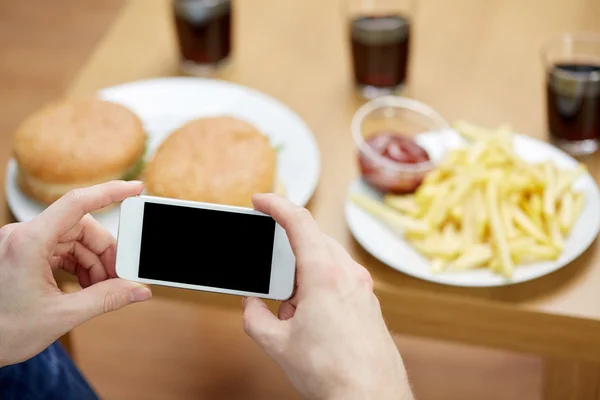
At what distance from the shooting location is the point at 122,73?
6.52 ft

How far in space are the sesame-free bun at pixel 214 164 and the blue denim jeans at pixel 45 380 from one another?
1.14ft

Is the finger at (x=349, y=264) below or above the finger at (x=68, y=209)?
below

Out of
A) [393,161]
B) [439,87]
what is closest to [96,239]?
[393,161]

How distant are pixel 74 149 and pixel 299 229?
0.71 meters

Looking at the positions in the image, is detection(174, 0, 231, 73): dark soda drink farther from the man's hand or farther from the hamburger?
the man's hand

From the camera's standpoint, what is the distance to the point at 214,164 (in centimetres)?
152

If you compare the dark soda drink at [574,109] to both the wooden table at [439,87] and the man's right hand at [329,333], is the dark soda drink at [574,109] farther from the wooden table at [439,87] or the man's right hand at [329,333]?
the man's right hand at [329,333]

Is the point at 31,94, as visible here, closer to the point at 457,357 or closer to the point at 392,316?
the point at 457,357

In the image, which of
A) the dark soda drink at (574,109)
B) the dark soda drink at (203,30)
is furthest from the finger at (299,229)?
the dark soda drink at (203,30)

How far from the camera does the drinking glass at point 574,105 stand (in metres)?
1.61

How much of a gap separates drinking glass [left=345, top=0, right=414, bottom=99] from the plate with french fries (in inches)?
13.9

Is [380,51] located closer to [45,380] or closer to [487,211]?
[487,211]

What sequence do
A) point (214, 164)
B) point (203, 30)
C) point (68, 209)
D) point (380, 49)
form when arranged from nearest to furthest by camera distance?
1. point (68, 209)
2. point (214, 164)
3. point (380, 49)
4. point (203, 30)

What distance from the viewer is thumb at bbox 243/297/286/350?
3.24 ft
